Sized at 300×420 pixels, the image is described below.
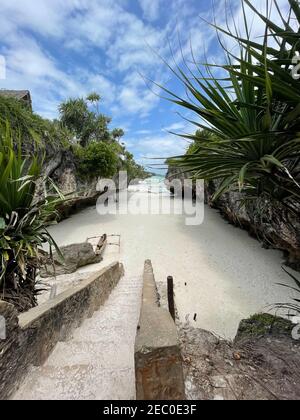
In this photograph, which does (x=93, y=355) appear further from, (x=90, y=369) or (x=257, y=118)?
(x=257, y=118)

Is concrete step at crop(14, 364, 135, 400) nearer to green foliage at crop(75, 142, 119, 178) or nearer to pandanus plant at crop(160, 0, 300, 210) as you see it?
pandanus plant at crop(160, 0, 300, 210)

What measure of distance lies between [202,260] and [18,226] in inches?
236

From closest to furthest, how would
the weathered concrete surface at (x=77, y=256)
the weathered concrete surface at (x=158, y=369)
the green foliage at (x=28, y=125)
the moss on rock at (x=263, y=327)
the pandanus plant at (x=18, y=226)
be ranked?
the weathered concrete surface at (x=158, y=369)
the pandanus plant at (x=18, y=226)
the moss on rock at (x=263, y=327)
the green foliage at (x=28, y=125)
the weathered concrete surface at (x=77, y=256)

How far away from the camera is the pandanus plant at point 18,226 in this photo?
162cm

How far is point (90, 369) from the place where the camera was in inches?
50.4

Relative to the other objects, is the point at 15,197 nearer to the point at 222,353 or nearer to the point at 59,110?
the point at 222,353

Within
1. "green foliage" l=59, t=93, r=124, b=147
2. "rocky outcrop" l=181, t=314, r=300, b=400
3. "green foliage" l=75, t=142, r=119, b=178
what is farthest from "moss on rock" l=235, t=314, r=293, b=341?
"green foliage" l=59, t=93, r=124, b=147

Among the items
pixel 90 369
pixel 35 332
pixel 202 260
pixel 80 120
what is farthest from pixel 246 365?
pixel 80 120

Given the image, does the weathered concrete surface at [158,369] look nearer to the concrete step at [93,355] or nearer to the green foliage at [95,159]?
the concrete step at [93,355]

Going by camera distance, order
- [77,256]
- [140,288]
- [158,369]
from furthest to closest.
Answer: [77,256]
[140,288]
[158,369]

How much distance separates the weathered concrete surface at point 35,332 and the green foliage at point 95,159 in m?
8.34

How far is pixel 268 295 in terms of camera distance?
5203mm

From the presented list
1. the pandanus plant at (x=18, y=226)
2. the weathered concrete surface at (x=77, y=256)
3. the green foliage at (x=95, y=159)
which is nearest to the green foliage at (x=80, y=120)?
the green foliage at (x=95, y=159)

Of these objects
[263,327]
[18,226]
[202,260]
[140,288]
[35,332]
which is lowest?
[202,260]
